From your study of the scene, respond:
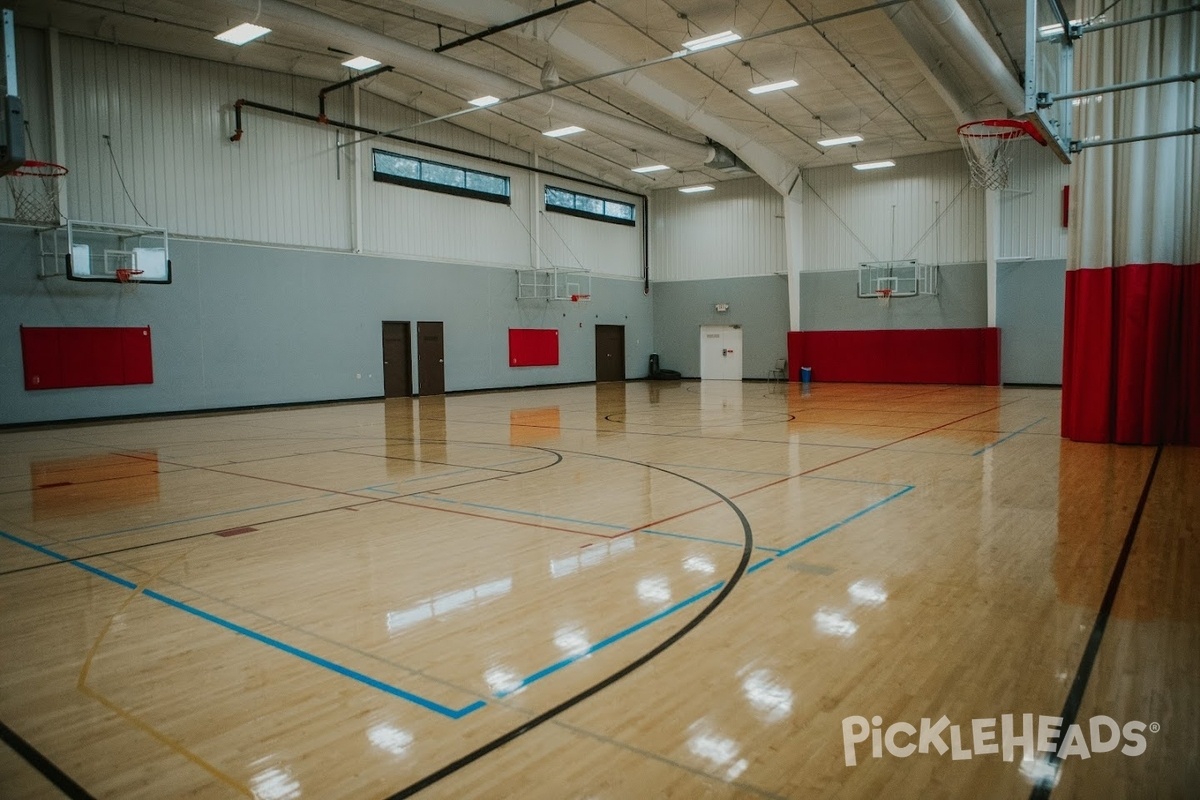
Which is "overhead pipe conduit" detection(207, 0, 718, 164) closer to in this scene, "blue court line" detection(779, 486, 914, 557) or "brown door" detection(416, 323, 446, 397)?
"brown door" detection(416, 323, 446, 397)

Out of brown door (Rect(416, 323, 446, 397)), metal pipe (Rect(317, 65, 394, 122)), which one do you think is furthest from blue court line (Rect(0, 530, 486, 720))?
brown door (Rect(416, 323, 446, 397))

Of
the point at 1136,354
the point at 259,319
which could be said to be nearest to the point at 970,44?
the point at 1136,354

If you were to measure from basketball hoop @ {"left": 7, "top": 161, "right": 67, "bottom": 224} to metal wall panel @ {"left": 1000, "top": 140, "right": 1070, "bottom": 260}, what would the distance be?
24.5m

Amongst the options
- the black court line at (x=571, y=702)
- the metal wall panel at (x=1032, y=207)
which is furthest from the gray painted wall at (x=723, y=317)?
the black court line at (x=571, y=702)

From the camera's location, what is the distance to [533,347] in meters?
26.6

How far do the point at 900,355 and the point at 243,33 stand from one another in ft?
70.0

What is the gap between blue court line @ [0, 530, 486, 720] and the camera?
3420 mm

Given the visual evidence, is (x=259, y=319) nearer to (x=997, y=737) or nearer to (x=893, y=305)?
(x=997, y=737)

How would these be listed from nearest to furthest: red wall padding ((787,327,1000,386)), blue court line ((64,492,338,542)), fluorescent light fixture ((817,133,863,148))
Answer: blue court line ((64,492,338,542)), fluorescent light fixture ((817,133,863,148)), red wall padding ((787,327,1000,386))

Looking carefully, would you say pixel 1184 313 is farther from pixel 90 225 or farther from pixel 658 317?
pixel 658 317

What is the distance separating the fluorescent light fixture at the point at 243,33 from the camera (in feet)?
49.1

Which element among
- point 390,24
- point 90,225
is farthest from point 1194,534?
point 90,225

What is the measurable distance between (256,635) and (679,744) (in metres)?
2.61

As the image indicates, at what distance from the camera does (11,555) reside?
6125mm
